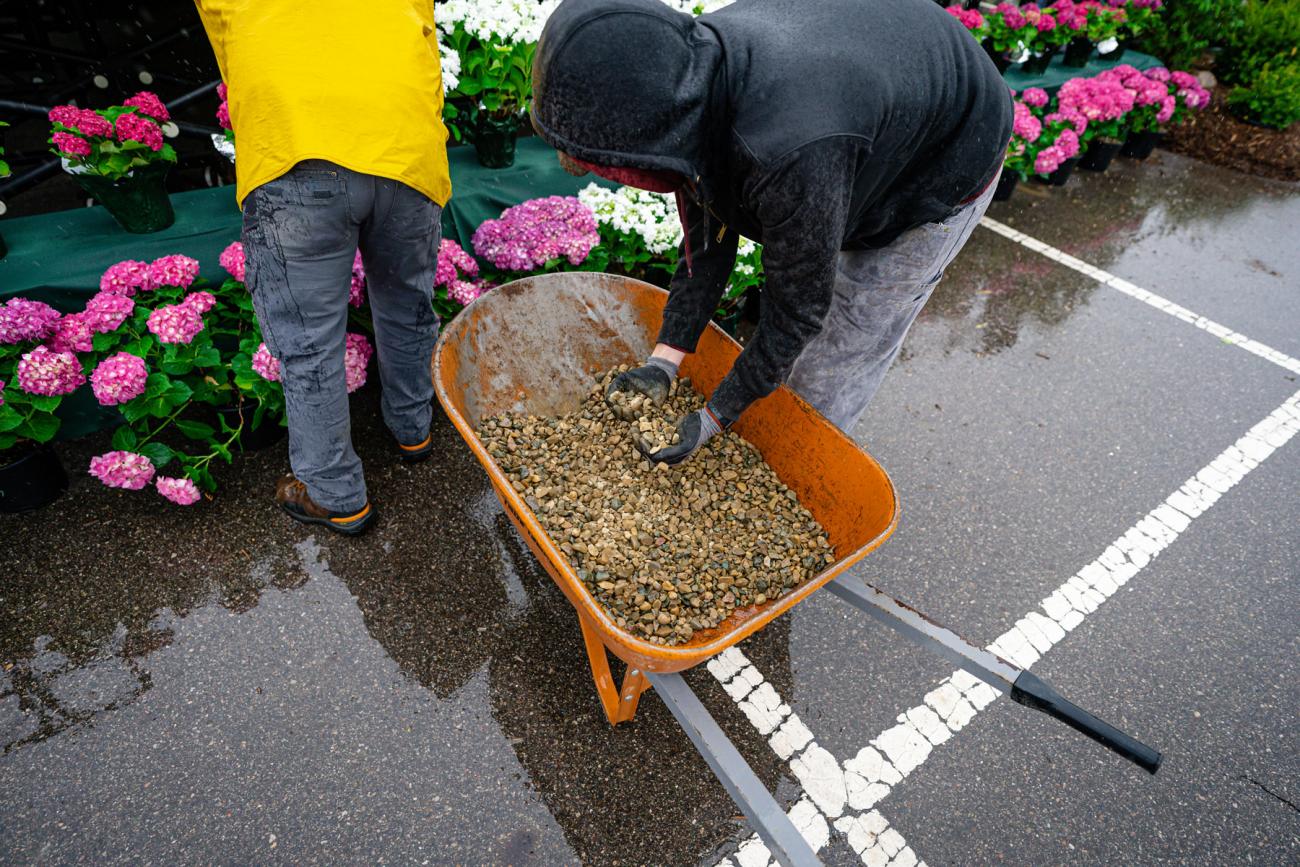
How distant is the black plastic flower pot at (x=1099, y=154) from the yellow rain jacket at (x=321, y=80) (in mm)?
5649

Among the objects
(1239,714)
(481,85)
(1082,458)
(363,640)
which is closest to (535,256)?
(481,85)

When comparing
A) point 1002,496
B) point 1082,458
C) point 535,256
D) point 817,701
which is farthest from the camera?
point 1082,458

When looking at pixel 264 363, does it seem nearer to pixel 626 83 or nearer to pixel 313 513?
pixel 313 513

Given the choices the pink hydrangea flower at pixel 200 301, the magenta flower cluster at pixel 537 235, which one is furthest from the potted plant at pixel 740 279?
the pink hydrangea flower at pixel 200 301

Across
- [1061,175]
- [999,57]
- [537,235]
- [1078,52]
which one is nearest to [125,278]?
[537,235]

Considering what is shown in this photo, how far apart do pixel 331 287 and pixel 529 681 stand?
4.37 feet

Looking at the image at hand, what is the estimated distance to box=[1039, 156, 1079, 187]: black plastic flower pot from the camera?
17.5 feet

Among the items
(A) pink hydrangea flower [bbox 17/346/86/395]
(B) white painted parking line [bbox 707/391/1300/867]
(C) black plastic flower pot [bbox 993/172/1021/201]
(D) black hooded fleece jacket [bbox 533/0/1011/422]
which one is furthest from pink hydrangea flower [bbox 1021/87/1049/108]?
(A) pink hydrangea flower [bbox 17/346/86/395]

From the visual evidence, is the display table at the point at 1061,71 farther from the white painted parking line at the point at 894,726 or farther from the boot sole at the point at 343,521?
the boot sole at the point at 343,521

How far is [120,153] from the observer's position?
2383mm

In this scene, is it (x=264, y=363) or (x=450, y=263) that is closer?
(x=264, y=363)

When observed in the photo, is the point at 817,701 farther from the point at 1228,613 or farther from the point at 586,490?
the point at 1228,613

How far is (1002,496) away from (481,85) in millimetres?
2901

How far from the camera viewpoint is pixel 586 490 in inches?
79.5
